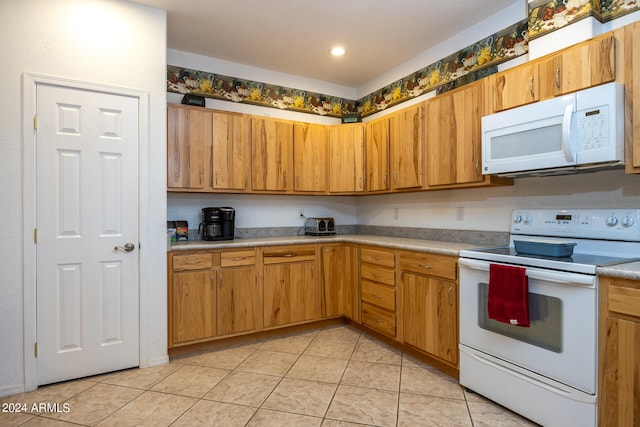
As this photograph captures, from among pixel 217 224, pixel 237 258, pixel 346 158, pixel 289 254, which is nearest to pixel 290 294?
pixel 289 254

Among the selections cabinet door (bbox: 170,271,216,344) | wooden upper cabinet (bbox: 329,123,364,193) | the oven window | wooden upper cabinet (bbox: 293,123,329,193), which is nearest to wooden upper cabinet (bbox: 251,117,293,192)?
wooden upper cabinet (bbox: 293,123,329,193)

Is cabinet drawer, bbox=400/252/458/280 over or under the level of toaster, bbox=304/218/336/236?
under

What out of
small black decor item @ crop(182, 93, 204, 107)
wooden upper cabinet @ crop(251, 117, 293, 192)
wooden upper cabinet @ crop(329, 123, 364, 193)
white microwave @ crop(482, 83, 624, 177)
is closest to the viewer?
white microwave @ crop(482, 83, 624, 177)

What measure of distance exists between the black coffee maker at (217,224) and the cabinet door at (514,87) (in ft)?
8.04

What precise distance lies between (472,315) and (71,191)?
289 cm

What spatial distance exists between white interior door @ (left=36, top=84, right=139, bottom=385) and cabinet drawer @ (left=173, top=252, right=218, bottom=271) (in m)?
0.32

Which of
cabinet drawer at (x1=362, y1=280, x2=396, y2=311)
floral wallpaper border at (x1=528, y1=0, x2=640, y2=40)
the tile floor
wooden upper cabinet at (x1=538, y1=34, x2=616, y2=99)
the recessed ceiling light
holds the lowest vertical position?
the tile floor

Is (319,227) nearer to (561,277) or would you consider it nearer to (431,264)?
(431,264)

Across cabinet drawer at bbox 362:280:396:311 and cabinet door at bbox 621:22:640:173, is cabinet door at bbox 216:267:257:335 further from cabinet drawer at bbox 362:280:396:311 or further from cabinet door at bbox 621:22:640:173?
cabinet door at bbox 621:22:640:173

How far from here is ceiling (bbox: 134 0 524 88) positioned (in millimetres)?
2613

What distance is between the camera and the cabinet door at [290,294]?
3203 millimetres

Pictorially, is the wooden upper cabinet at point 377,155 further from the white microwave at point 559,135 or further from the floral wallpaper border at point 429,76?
the white microwave at point 559,135

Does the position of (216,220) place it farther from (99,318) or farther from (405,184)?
(405,184)

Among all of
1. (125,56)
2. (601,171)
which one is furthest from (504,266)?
(125,56)
